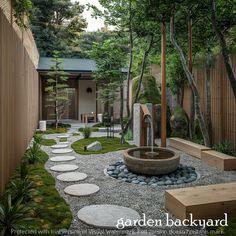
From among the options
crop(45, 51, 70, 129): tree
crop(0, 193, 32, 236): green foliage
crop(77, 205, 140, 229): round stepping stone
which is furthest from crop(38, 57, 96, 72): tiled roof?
crop(0, 193, 32, 236): green foliage

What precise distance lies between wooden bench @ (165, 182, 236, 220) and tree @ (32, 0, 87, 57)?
65.0 ft

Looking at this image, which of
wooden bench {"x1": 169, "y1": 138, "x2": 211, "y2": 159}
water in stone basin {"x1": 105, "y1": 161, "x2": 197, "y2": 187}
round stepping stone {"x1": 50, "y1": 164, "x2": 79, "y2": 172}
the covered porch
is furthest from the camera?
the covered porch

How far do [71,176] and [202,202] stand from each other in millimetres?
2365

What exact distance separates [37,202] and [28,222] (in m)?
0.62

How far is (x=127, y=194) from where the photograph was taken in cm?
356

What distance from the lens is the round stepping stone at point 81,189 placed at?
348cm

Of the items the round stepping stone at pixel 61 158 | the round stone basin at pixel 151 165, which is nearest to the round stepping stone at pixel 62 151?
the round stepping stone at pixel 61 158

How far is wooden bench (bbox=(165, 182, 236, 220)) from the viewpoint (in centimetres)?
265

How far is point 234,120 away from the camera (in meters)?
6.21

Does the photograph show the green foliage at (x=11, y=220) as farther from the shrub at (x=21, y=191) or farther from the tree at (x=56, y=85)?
the tree at (x=56, y=85)

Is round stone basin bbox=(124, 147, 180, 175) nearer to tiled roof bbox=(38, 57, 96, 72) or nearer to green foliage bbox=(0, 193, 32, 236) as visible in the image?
green foliage bbox=(0, 193, 32, 236)

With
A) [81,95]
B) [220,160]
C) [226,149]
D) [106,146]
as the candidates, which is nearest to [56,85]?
[81,95]

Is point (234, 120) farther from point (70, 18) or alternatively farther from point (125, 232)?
point (70, 18)

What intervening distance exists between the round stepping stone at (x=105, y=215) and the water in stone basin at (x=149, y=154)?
204cm
